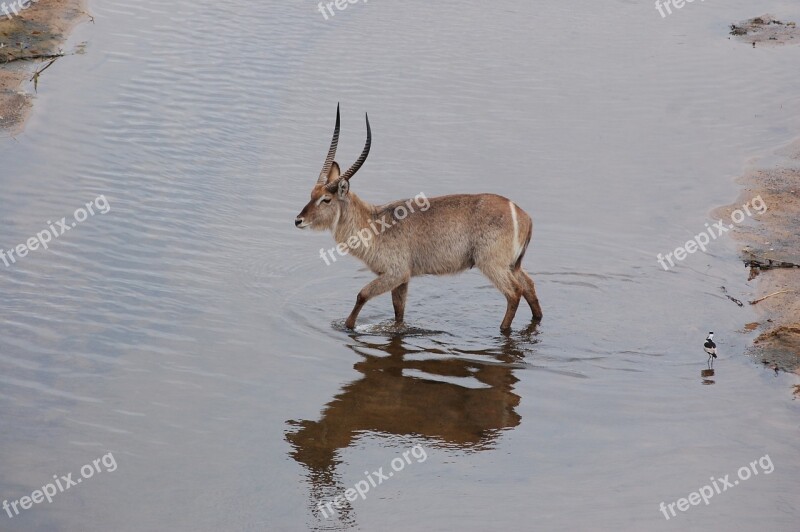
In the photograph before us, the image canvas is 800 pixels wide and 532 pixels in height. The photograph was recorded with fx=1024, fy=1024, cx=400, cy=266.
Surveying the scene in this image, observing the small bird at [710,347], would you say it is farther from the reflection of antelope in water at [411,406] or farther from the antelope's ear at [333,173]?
the antelope's ear at [333,173]

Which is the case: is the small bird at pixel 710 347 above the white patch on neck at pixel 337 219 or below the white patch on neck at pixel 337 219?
below

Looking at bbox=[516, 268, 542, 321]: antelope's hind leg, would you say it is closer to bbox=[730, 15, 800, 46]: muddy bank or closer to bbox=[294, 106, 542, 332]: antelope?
bbox=[294, 106, 542, 332]: antelope

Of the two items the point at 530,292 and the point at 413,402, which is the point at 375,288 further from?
the point at 413,402

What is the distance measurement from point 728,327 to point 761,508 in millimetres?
2394

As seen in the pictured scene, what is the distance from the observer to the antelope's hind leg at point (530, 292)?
7.81 meters

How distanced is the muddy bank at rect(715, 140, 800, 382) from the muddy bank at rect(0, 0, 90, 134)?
7098mm

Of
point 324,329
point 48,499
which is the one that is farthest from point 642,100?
point 48,499

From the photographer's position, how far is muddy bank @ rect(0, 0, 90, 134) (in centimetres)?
1068

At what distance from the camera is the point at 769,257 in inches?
346

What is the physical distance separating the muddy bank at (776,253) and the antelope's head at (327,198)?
320 cm

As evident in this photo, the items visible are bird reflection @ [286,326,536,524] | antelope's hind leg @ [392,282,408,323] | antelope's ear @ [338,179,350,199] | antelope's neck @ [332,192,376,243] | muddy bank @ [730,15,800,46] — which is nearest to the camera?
bird reflection @ [286,326,536,524]

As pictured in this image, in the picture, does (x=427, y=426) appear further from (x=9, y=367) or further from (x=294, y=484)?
(x=9, y=367)

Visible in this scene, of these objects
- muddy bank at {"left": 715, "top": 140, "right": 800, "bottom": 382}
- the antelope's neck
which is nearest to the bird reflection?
the antelope's neck

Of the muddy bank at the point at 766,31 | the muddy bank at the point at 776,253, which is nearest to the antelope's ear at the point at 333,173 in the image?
the muddy bank at the point at 776,253
